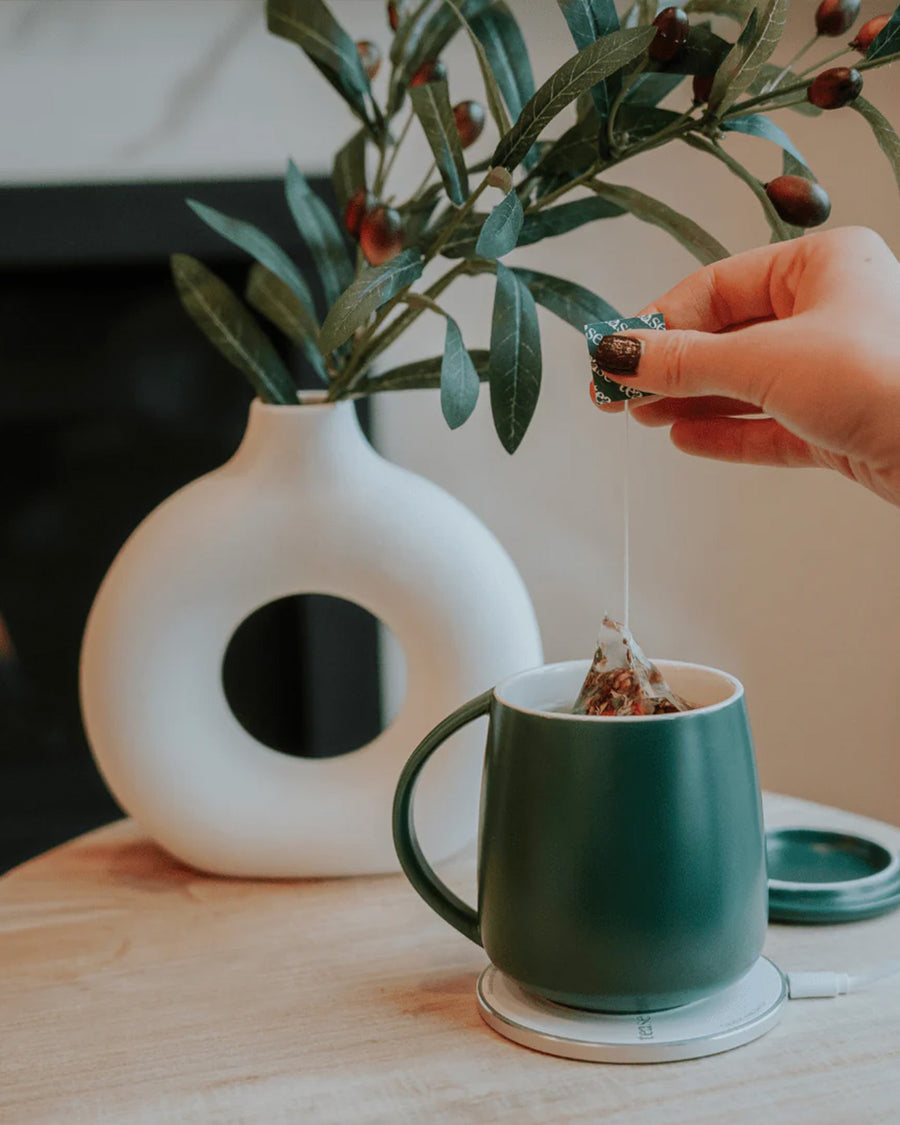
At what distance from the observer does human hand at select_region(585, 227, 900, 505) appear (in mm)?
530

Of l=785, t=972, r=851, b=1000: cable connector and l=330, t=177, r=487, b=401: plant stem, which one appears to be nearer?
l=785, t=972, r=851, b=1000: cable connector

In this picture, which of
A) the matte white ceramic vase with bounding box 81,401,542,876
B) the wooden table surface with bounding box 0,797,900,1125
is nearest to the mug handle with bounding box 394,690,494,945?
the wooden table surface with bounding box 0,797,900,1125

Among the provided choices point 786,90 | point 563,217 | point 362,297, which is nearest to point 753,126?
point 786,90

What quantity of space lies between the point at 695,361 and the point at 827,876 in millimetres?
337

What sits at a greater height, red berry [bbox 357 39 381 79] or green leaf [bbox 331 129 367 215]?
red berry [bbox 357 39 381 79]

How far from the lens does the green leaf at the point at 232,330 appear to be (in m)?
0.77

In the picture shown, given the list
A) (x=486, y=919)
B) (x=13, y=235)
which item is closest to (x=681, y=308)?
(x=486, y=919)

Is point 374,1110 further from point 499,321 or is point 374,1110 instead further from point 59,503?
point 59,503

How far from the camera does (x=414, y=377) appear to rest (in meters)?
0.77

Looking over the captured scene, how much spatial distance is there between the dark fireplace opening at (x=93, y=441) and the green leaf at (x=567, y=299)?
0.36 m

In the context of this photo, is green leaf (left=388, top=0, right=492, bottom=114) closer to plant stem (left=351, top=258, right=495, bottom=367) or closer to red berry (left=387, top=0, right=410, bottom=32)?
red berry (left=387, top=0, right=410, bottom=32)

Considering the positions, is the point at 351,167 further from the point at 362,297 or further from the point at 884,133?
the point at 884,133

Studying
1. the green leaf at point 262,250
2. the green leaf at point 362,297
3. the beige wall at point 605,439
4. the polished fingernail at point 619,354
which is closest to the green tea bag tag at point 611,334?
the polished fingernail at point 619,354

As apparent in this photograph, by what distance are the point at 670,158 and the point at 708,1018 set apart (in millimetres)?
793
